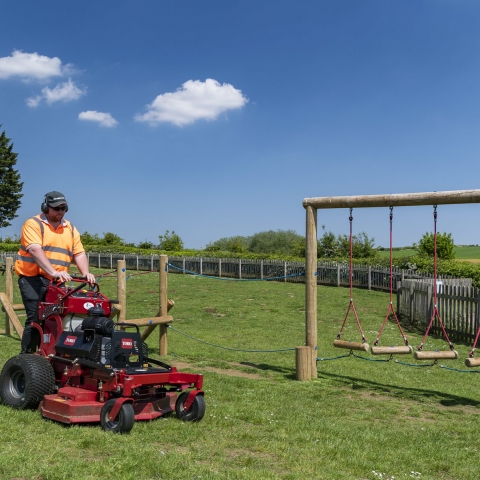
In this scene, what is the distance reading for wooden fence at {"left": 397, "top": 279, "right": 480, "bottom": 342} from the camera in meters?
14.8

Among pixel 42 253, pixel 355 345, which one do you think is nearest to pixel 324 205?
pixel 355 345

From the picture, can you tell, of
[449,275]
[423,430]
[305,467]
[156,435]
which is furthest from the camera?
[449,275]

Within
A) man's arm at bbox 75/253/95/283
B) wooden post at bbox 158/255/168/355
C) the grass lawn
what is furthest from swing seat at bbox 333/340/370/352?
man's arm at bbox 75/253/95/283

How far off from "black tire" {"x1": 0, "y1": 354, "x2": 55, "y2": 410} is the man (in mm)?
487

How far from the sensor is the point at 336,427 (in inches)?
237

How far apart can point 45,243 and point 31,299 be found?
0.68m

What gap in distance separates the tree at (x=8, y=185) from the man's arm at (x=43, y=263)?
6541cm

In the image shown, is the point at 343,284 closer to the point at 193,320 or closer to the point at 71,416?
the point at 193,320

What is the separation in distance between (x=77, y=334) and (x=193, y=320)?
1127 cm

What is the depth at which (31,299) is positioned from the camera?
6.63m

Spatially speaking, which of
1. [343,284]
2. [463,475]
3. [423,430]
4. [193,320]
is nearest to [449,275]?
[343,284]

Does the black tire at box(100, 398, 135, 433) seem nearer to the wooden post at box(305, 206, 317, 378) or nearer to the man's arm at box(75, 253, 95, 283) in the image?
the man's arm at box(75, 253, 95, 283)

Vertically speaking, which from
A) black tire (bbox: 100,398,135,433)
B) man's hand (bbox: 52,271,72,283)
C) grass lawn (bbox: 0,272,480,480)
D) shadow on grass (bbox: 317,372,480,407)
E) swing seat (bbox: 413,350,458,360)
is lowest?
shadow on grass (bbox: 317,372,480,407)

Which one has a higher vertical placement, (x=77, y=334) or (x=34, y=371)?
(x=77, y=334)
